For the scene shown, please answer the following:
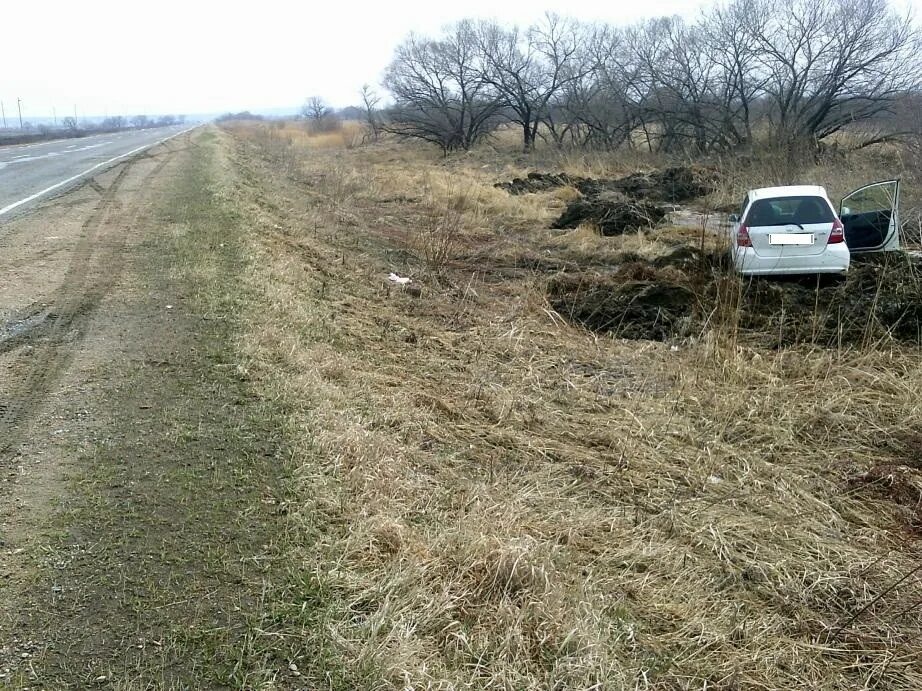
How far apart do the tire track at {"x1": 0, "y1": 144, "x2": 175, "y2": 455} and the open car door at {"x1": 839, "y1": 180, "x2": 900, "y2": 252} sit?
8798 mm

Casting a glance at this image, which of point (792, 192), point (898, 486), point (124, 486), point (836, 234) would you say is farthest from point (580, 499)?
point (792, 192)

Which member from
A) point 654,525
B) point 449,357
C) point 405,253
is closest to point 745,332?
point 449,357

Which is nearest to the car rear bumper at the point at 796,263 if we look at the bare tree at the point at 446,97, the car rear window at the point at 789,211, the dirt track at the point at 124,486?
the car rear window at the point at 789,211

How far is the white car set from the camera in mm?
7957

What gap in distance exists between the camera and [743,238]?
8203mm

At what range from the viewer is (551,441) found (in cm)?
459

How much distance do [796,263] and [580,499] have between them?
18.7 ft

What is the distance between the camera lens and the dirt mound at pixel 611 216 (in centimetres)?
1361

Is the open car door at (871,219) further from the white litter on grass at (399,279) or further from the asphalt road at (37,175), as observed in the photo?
the asphalt road at (37,175)

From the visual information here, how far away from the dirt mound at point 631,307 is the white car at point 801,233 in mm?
983

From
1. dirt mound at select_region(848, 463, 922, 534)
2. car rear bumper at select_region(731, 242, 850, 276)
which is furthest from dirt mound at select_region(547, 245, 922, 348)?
dirt mound at select_region(848, 463, 922, 534)

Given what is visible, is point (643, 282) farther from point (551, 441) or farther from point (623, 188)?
point (623, 188)

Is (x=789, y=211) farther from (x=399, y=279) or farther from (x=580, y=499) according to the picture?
(x=580, y=499)

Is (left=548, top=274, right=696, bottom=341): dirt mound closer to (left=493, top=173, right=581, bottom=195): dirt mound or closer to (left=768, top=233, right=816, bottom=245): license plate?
(left=768, top=233, right=816, bottom=245): license plate
